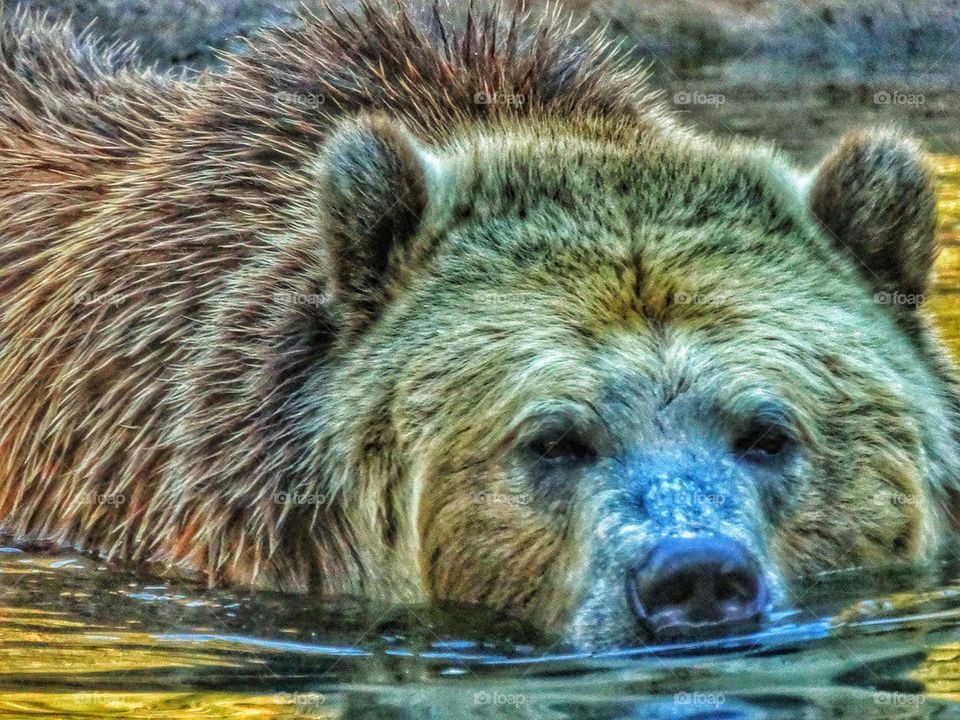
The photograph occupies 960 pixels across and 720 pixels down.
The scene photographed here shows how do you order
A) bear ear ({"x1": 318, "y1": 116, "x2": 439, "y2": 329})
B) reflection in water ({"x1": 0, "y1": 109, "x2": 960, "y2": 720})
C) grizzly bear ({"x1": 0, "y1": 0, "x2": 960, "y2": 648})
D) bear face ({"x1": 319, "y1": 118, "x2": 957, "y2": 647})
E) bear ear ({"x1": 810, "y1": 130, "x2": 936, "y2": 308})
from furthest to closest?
bear ear ({"x1": 810, "y1": 130, "x2": 936, "y2": 308}), bear ear ({"x1": 318, "y1": 116, "x2": 439, "y2": 329}), grizzly bear ({"x1": 0, "y1": 0, "x2": 960, "y2": 648}), bear face ({"x1": 319, "y1": 118, "x2": 957, "y2": 647}), reflection in water ({"x1": 0, "y1": 109, "x2": 960, "y2": 720})

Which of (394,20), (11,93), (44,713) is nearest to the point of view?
(44,713)

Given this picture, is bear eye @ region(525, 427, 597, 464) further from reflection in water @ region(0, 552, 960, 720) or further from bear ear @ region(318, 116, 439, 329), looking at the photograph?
bear ear @ region(318, 116, 439, 329)

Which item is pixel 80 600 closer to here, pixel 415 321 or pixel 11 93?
pixel 415 321

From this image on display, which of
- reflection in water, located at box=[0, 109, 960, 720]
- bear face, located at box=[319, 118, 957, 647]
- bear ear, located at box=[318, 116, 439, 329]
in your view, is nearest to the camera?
reflection in water, located at box=[0, 109, 960, 720]

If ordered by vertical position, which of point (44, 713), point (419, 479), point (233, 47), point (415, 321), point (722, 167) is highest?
point (233, 47)

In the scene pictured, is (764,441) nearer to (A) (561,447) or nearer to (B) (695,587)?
(A) (561,447)

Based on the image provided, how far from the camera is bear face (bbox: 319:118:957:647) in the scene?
232 inches

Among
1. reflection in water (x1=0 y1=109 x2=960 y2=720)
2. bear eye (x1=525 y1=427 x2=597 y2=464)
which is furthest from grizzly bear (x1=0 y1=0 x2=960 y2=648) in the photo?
reflection in water (x1=0 y1=109 x2=960 y2=720)

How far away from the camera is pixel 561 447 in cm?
608

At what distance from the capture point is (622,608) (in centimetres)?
571

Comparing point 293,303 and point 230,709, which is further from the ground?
point 293,303

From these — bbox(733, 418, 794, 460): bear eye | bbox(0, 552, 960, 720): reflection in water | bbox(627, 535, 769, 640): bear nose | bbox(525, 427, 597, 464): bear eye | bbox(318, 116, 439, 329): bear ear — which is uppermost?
bbox(318, 116, 439, 329): bear ear

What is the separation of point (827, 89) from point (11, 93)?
9.92 metres

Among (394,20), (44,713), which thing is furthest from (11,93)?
(44,713)
